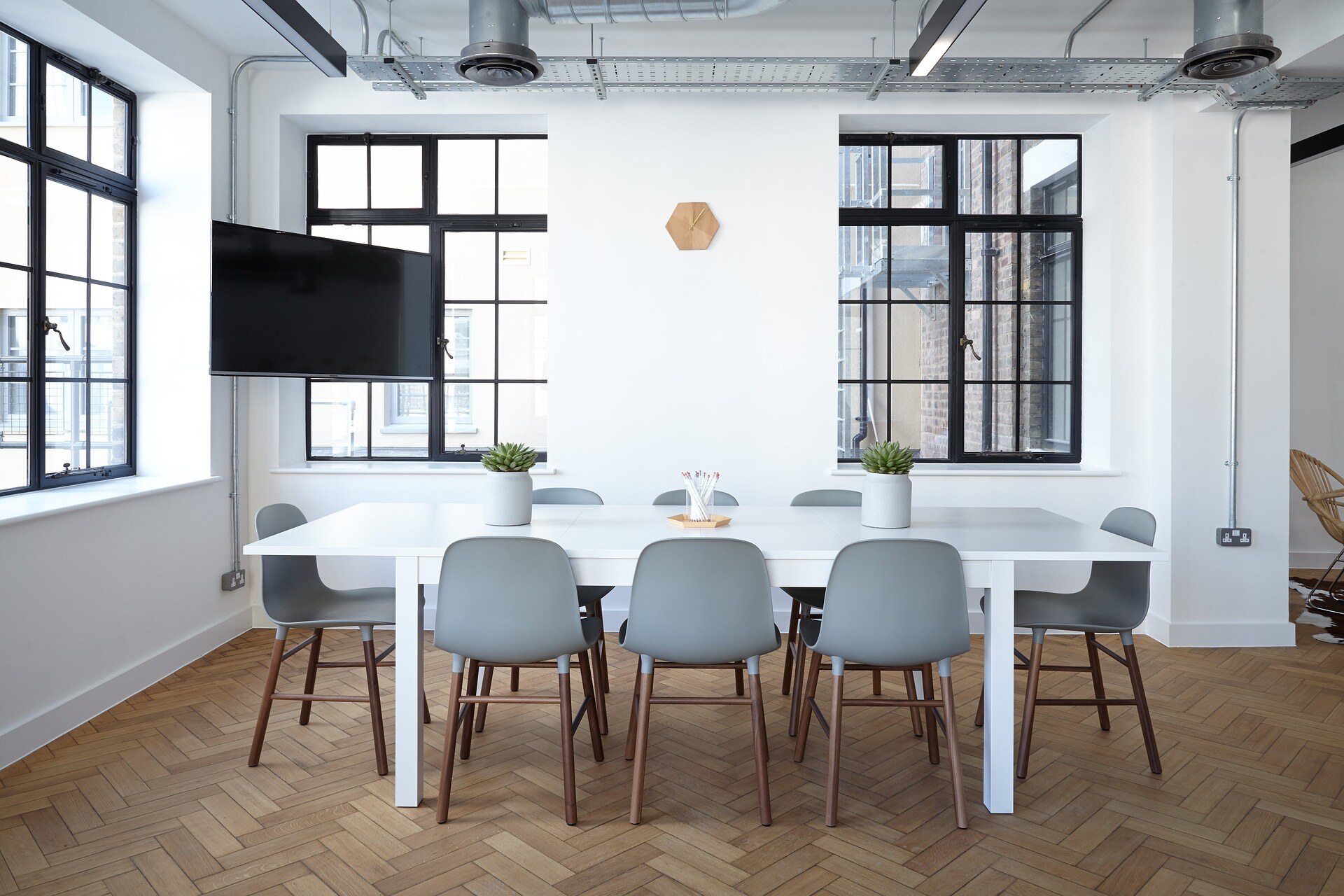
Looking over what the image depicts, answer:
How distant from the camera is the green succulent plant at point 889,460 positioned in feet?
10.4

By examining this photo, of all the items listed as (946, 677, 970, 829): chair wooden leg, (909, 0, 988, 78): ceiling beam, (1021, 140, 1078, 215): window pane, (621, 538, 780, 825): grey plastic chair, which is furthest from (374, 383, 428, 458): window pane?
(1021, 140, 1078, 215): window pane

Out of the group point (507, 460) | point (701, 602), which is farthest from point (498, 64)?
point (701, 602)

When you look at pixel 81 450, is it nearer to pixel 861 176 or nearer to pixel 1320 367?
pixel 861 176

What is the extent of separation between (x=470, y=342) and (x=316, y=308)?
Result: 3.28 ft

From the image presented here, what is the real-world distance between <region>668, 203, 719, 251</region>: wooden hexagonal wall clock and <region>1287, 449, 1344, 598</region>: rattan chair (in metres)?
4.12

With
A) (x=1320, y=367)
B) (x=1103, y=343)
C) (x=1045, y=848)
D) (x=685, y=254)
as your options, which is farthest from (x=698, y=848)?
(x=1320, y=367)

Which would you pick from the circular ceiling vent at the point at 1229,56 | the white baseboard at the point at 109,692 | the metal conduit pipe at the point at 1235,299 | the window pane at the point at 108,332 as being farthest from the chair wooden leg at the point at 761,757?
the window pane at the point at 108,332

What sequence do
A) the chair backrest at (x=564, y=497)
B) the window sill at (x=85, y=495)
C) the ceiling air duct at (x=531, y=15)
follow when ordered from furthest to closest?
the chair backrest at (x=564, y=497), the ceiling air duct at (x=531, y=15), the window sill at (x=85, y=495)

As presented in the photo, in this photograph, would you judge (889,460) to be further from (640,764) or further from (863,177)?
(863,177)

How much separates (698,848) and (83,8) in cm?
430

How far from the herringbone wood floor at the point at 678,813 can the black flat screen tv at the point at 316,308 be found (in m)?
1.84

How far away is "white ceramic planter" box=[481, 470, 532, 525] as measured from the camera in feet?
10.6

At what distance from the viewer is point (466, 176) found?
5.41 meters

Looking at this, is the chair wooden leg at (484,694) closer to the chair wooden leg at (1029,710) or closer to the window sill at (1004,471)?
the chair wooden leg at (1029,710)
